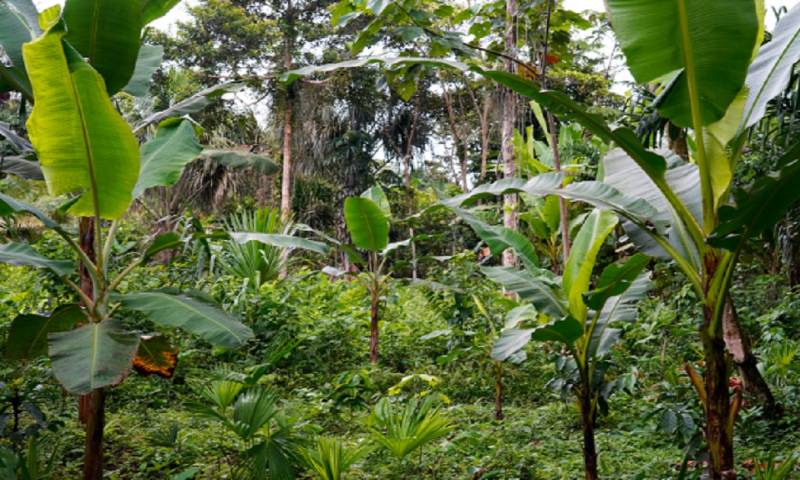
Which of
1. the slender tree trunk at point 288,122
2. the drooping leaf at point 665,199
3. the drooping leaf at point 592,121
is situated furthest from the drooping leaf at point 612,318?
the slender tree trunk at point 288,122

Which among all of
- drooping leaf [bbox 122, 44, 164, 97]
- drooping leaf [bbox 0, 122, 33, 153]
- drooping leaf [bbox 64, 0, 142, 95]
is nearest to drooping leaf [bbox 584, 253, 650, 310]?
drooping leaf [bbox 64, 0, 142, 95]

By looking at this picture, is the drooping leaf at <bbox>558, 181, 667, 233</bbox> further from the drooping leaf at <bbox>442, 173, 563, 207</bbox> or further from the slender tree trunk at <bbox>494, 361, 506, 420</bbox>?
the slender tree trunk at <bbox>494, 361, 506, 420</bbox>

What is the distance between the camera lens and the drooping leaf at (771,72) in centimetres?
240

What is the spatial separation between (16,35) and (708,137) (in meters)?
3.35

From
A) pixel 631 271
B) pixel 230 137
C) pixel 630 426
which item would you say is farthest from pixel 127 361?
pixel 230 137

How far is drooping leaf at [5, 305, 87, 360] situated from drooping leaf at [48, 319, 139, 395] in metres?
0.38

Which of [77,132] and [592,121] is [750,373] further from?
[77,132]

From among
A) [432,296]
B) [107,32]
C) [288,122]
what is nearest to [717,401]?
[107,32]

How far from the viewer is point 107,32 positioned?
9.96 feet

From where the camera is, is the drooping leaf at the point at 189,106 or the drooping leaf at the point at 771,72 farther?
the drooping leaf at the point at 189,106

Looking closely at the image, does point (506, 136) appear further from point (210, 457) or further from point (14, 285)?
point (14, 285)

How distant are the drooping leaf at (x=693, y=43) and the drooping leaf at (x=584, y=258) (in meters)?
1.14

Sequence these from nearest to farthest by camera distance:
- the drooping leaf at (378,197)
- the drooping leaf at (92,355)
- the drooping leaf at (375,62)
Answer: the drooping leaf at (92,355) < the drooping leaf at (375,62) < the drooping leaf at (378,197)

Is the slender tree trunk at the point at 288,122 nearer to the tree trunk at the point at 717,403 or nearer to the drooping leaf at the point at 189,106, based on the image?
the drooping leaf at the point at 189,106
